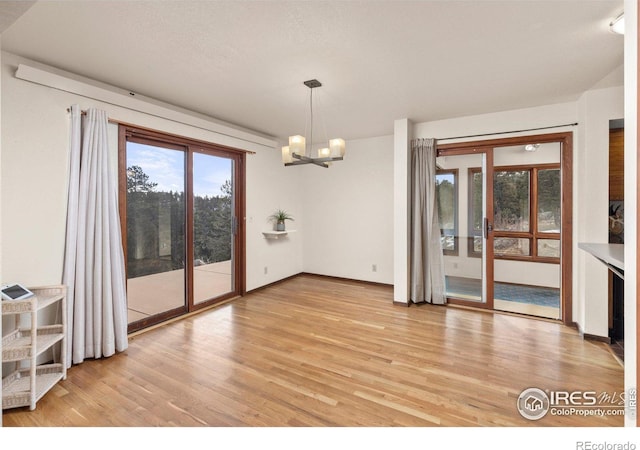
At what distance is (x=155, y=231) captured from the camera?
3609 millimetres

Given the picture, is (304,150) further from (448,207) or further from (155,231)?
(448,207)

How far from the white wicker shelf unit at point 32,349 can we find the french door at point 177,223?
87cm

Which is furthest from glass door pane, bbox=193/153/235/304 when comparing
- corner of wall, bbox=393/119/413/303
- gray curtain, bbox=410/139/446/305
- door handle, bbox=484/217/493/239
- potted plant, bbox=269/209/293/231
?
door handle, bbox=484/217/493/239

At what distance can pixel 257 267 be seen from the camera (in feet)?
16.9

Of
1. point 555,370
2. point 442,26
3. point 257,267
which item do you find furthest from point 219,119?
point 555,370

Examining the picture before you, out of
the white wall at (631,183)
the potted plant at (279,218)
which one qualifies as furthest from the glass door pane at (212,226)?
the white wall at (631,183)

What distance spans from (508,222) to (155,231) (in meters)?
5.56

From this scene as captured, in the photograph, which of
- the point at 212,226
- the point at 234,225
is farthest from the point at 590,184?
the point at 212,226

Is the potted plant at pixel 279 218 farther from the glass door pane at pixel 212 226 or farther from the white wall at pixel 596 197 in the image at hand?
the white wall at pixel 596 197

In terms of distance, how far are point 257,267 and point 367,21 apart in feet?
13.2

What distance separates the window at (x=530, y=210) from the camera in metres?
4.90

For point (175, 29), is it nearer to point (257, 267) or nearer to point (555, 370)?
point (257, 267)
